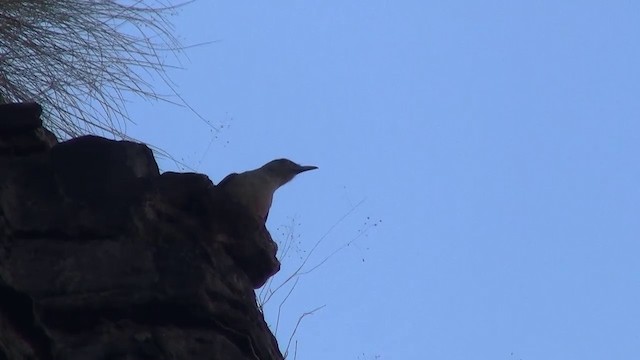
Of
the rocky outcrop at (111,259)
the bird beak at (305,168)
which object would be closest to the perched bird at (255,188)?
the rocky outcrop at (111,259)

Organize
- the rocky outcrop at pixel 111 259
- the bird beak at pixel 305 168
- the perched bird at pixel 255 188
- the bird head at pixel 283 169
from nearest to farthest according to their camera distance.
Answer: the rocky outcrop at pixel 111 259, the perched bird at pixel 255 188, the bird head at pixel 283 169, the bird beak at pixel 305 168

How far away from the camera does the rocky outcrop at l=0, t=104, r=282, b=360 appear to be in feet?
16.9

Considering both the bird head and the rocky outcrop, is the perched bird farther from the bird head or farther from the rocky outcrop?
the rocky outcrop

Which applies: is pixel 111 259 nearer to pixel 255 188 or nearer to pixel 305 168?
pixel 255 188

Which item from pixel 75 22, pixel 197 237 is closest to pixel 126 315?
pixel 197 237

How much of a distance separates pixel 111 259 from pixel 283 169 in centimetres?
228

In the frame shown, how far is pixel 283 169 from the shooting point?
744 cm

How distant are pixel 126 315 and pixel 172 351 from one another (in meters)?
0.26

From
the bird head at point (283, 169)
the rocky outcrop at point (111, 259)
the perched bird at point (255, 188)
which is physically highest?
the bird head at point (283, 169)

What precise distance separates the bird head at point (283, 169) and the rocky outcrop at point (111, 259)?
1341mm

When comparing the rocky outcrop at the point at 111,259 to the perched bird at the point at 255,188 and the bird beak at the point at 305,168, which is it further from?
the bird beak at the point at 305,168

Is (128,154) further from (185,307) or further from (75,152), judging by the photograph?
(185,307)

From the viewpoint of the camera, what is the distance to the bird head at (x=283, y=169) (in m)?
7.09

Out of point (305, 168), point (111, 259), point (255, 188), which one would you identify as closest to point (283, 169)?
point (305, 168)
